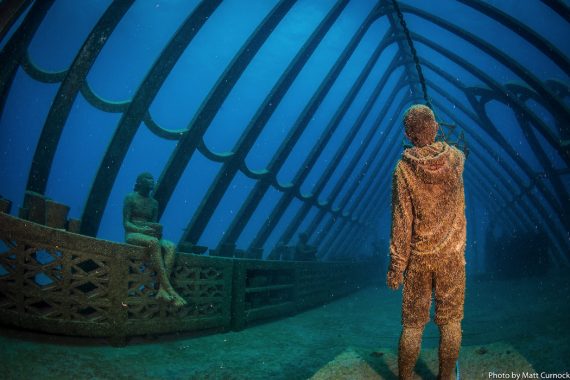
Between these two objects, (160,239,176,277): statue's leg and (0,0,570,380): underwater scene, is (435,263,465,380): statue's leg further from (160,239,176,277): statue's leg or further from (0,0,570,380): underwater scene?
(160,239,176,277): statue's leg

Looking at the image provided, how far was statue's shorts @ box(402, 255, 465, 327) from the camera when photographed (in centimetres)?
239

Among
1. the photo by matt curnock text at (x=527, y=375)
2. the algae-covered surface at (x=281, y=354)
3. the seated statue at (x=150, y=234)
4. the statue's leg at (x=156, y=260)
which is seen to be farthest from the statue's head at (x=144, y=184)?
the photo by matt curnock text at (x=527, y=375)

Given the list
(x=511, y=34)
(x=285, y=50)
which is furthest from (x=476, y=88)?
(x=285, y=50)

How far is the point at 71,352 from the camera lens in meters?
3.24

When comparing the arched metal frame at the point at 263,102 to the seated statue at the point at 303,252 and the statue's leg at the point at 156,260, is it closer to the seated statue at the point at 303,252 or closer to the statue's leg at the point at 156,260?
the seated statue at the point at 303,252

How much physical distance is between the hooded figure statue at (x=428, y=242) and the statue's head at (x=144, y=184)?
3755 mm

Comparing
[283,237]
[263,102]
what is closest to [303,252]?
[283,237]

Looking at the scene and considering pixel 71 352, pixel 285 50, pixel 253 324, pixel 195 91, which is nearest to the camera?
pixel 71 352

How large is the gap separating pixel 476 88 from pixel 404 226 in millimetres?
7847

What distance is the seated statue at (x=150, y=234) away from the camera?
4.05 meters

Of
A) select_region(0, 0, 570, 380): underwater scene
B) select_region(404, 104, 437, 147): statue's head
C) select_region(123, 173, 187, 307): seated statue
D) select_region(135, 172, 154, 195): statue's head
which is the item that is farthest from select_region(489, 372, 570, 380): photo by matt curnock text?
select_region(135, 172, 154, 195): statue's head

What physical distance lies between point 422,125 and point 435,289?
4.35 ft

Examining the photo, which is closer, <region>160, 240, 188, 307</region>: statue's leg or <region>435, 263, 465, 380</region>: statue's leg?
<region>435, 263, 465, 380</region>: statue's leg

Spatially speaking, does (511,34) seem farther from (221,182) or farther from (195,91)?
(195,91)
